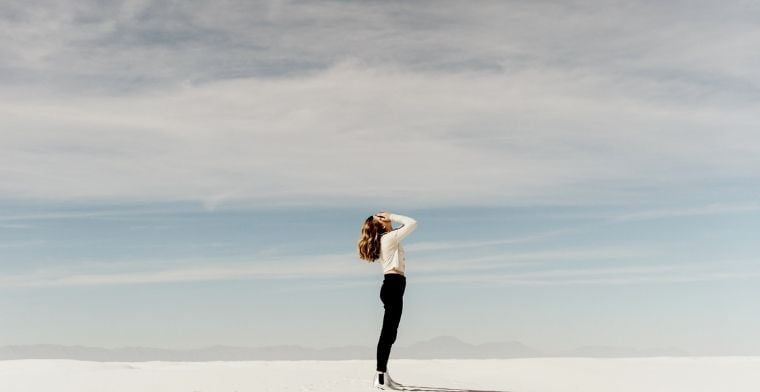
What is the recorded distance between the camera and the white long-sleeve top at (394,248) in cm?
1320

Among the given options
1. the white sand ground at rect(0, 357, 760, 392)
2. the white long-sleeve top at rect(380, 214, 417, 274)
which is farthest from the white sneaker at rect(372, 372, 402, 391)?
the white long-sleeve top at rect(380, 214, 417, 274)

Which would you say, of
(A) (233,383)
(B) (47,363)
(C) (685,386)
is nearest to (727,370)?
(C) (685,386)

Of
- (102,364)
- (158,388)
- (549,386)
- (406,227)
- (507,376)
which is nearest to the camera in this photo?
(406,227)

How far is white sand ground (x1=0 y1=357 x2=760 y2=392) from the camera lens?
15.5 metres

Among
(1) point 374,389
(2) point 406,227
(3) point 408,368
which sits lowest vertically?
(1) point 374,389

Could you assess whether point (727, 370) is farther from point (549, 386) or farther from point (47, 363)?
point (47, 363)

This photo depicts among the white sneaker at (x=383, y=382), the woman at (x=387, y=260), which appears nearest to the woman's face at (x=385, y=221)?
the woman at (x=387, y=260)

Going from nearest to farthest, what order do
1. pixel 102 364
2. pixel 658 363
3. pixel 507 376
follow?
1. pixel 507 376
2. pixel 102 364
3. pixel 658 363

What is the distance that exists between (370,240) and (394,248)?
1.61 feet

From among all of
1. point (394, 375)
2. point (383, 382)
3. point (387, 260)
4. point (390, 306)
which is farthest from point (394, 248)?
point (394, 375)

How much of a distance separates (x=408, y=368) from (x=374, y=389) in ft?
13.9

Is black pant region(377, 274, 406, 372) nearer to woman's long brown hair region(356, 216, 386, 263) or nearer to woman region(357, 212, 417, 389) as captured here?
woman region(357, 212, 417, 389)

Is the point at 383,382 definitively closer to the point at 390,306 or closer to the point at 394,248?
the point at 390,306

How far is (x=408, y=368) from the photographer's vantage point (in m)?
17.8
